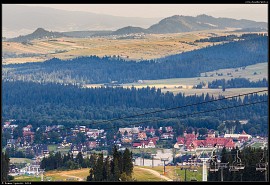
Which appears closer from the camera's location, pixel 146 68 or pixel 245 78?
pixel 245 78

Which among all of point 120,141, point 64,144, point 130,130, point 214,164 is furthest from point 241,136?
point 214,164

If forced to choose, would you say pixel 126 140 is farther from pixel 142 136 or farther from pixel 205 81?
pixel 205 81

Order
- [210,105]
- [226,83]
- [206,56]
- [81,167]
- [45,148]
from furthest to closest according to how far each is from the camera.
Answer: [206,56]
[226,83]
[210,105]
[45,148]
[81,167]

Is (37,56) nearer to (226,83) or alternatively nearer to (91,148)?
(226,83)

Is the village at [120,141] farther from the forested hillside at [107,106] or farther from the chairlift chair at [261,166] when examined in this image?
the chairlift chair at [261,166]

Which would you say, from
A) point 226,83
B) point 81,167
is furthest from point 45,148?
point 226,83

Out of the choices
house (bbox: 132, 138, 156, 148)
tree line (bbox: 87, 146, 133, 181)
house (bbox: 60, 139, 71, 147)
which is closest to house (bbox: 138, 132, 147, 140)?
house (bbox: 132, 138, 156, 148)

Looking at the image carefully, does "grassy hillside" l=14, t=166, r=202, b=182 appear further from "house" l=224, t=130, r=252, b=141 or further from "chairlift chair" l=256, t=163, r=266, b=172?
"house" l=224, t=130, r=252, b=141
